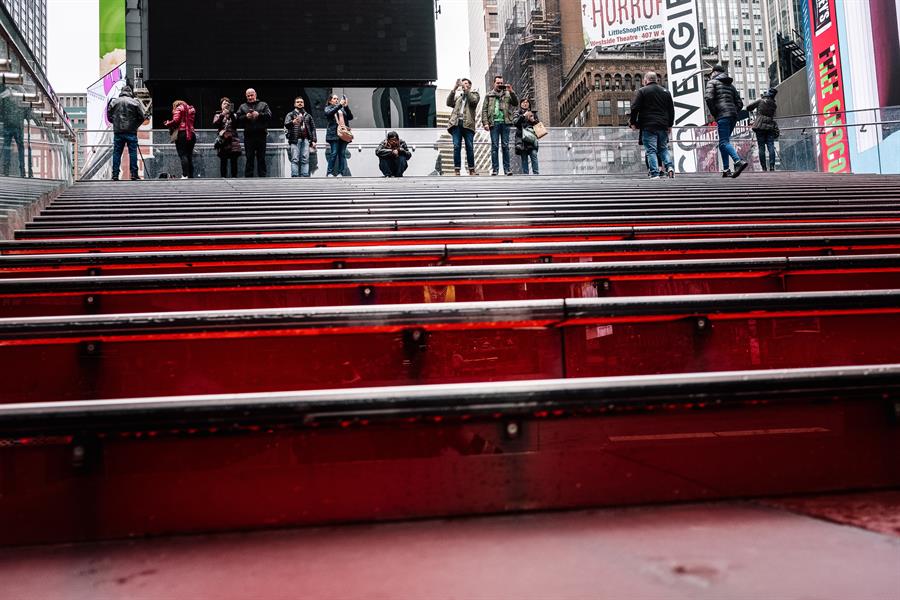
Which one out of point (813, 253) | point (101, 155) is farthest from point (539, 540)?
point (101, 155)

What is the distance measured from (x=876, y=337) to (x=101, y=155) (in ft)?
50.7

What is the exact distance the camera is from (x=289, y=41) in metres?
18.3

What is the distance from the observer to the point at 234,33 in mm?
18031

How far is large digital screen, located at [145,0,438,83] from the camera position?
58.5ft

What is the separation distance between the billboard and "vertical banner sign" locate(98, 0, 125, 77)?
73.5ft

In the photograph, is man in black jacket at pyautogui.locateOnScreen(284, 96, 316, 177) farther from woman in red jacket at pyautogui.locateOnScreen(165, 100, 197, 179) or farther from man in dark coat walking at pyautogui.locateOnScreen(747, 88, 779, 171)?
man in dark coat walking at pyautogui.locateOnScreen(747, 88, 779, 171)

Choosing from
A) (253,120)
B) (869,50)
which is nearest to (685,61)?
(869,50)

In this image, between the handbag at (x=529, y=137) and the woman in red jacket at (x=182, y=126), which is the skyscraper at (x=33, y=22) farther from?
the handbag at (x=529, y=137)

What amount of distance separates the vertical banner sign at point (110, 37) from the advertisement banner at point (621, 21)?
1936 cm

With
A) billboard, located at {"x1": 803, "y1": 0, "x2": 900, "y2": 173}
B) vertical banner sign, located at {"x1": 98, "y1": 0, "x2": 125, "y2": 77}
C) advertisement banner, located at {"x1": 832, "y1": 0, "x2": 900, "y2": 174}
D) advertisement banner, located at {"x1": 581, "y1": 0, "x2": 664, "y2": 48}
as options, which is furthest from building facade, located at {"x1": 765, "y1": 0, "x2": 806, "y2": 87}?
vertical banner sign, located at {"x1": 98, "y1": 0, "x2": 125, "y2": 77}

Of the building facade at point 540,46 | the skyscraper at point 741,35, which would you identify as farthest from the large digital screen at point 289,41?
the skyscraper at point 741,35

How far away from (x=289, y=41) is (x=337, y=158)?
785 cm

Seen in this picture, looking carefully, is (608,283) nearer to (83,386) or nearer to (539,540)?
(539,540)

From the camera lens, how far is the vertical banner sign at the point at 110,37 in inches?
902
